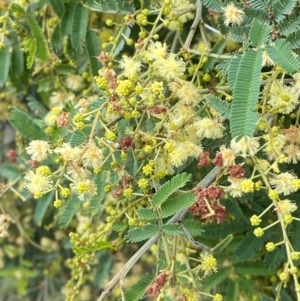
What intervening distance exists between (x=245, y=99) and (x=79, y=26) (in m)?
0.50

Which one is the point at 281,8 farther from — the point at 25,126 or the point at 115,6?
the point at 25,126

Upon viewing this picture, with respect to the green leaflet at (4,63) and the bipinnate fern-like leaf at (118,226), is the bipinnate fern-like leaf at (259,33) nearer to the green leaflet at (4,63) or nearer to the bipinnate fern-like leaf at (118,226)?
the bipinnate fern-like leaf at (118,226)

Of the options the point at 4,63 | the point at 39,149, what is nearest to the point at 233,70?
the point at 39,149

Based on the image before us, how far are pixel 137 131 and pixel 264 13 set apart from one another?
0.83 ft

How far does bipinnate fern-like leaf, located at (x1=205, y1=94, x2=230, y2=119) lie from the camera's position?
0.85 meters

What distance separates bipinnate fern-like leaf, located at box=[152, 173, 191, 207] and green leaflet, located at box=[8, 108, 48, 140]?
0.31 metres

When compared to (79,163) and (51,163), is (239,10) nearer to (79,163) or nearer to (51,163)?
(79,163)

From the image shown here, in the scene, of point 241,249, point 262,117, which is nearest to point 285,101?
point 262,117

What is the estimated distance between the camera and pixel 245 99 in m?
0.74

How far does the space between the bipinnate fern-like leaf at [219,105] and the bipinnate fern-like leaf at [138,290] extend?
29 centimetres

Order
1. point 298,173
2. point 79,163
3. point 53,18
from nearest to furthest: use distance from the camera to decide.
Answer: point 79,163 → point 298,173 → point 53,18

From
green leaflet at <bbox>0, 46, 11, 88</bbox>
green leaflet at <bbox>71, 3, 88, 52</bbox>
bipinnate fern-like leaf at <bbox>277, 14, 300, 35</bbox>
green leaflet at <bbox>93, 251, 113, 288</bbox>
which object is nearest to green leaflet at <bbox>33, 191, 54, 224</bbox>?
green leaflet at <bbox>93, 251, 113, 288</bbox>

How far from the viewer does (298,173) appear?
1.04m

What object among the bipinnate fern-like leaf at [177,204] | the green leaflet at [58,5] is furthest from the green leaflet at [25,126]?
the bipinnate fern-like leaf at [177,204]
